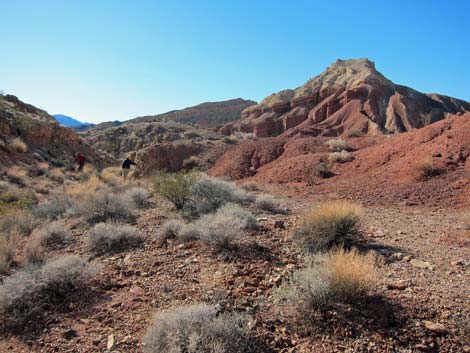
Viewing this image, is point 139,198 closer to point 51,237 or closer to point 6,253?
point 51,237

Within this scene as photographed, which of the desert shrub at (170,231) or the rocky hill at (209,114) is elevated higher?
the rocky hill at (209,114)

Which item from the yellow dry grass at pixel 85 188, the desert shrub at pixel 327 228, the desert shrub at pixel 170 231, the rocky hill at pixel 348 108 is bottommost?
the yellow dry grass at pixel 85 188

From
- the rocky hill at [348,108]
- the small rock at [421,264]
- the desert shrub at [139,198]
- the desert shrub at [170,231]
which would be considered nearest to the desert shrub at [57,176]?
the desert shrub at [139,198]

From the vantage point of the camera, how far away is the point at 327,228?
477 centimetres

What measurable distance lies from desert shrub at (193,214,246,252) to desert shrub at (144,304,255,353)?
5.79ft

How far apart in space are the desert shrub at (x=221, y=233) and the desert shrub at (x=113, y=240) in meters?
1.20

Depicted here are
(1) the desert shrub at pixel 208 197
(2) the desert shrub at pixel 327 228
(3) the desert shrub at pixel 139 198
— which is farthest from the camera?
(3) the desert shrub at pixel 139 198

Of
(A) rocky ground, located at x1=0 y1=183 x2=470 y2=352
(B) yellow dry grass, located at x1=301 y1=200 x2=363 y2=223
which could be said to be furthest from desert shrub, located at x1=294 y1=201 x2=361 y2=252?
(A) rocky ground, located at x1=0 y1=183 x2=470 y2=352

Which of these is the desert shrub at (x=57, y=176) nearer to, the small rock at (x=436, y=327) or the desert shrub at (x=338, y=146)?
the desert shrub at (x=338, y=146)

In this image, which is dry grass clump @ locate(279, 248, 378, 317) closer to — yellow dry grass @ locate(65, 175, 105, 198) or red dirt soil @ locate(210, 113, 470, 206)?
red dirt soil @ locate(210, 113, 470, 206)

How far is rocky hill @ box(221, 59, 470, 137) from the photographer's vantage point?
3447 cm

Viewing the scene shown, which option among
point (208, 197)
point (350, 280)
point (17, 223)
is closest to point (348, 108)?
point (208, 197)

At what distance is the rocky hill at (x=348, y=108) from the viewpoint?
34469mm

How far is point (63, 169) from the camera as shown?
18.2 m
